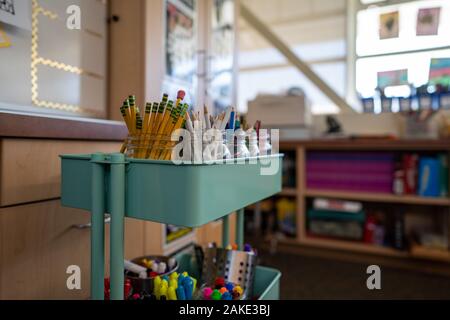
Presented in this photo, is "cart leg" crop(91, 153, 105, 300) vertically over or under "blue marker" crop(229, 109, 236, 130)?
under

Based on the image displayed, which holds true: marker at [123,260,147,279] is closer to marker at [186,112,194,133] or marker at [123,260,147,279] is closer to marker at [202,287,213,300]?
marker at [202,287,213,300]

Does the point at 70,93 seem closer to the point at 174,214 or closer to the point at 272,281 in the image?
the point at 174,214

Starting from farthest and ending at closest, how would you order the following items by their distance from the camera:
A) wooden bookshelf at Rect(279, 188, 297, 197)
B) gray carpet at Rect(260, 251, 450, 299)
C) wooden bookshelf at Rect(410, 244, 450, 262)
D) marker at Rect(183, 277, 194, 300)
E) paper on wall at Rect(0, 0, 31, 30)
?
1. wooden bookshelf at Rect(279, 188, 297, 197)
2. wooden bookshelf at Rect(410, 244, 450, 262)
3. gray carpet at Rect(260, 251, 450, 299)
4. paper on wall at Rect(0, 0, 31, 30)
5. marker at Rect(183, 277, 194, 300)

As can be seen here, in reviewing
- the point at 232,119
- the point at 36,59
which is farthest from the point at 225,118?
the point at 36,59

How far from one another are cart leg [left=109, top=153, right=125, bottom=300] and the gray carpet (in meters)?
1.09

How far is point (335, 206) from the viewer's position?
76.9 inches

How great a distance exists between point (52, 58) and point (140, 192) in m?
0.71

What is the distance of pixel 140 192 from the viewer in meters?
0.49

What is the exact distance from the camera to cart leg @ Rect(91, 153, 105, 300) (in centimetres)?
51

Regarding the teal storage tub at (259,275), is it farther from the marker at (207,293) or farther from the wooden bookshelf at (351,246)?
the wooden bookshelf at (351,246)

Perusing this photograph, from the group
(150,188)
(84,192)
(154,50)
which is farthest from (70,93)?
(150,188)

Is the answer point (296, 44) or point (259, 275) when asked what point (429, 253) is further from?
point (296, 44)

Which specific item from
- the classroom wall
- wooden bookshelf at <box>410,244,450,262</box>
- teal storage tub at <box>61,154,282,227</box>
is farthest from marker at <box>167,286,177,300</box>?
the classroom wall
